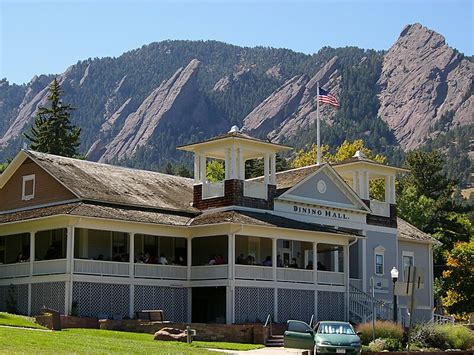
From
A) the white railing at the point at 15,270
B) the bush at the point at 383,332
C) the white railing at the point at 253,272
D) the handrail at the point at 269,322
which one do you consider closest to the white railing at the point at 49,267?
the white railing at the point at 15,270

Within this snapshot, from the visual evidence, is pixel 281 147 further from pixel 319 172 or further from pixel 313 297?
pixel 313 297

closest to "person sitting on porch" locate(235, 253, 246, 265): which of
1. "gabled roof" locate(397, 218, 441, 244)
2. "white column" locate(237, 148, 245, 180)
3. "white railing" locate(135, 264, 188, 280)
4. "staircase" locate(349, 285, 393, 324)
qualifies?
"white railing" locate(135, 264, 188, 280)

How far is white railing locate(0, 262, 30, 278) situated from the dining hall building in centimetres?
5

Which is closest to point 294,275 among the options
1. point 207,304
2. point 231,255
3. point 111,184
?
point 207,304

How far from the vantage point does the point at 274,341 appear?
40188mm

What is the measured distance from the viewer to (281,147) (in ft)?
165

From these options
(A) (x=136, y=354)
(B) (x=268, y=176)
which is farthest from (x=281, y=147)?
(A) (x=136, y=354)

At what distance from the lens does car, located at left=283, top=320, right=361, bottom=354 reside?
3241 centimetres

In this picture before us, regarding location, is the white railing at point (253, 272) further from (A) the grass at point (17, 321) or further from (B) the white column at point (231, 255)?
(A) the grass at point (17, 321)

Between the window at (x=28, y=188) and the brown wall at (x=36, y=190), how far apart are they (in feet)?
0.66

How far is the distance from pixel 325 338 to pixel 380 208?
25811mm

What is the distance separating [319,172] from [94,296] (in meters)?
15.6

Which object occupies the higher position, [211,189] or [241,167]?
[241,167]

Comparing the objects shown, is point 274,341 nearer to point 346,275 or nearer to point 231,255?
point 231,255
